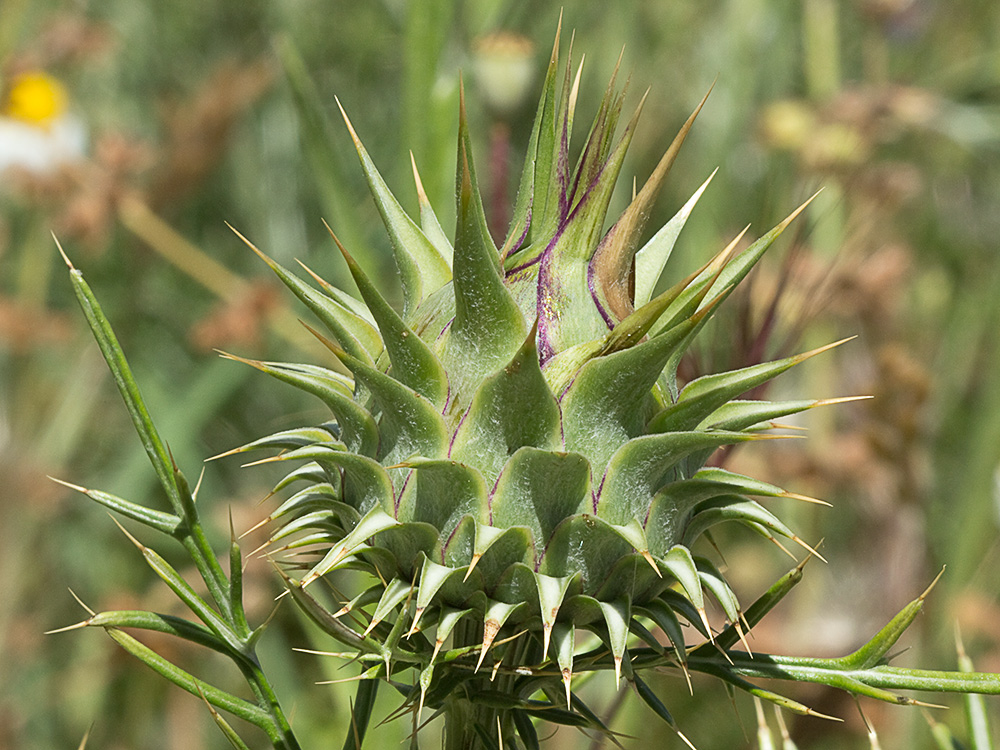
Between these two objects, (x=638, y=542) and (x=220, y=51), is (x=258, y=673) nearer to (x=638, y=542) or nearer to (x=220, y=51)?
(x=638, y=542)

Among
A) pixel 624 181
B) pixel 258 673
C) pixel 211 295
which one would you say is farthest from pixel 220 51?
pixel 258 673

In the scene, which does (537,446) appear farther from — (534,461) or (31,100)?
(31,100)

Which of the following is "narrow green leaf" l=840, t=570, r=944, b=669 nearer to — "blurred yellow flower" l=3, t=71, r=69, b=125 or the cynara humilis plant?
the cynara humilis plant

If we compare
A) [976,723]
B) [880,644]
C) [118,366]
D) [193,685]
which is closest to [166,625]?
[193,685]

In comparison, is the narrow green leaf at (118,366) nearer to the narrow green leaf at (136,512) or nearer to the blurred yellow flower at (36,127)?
the narrow green leaf at (136,512)

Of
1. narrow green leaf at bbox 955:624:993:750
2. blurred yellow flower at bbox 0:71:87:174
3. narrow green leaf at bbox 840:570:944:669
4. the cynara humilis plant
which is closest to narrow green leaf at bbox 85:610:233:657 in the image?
the cynara humilis plant

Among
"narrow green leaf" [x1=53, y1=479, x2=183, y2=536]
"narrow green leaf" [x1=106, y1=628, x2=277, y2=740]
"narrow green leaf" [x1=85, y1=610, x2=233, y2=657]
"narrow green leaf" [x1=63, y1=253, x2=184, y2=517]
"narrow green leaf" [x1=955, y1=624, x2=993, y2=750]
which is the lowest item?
"narrow green leaf" [x1=955, y1=624, x2=993, y2=750]

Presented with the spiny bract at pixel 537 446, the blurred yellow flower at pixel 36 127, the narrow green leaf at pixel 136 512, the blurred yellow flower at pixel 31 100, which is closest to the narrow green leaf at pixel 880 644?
the spiny bract at pixel 537 446
